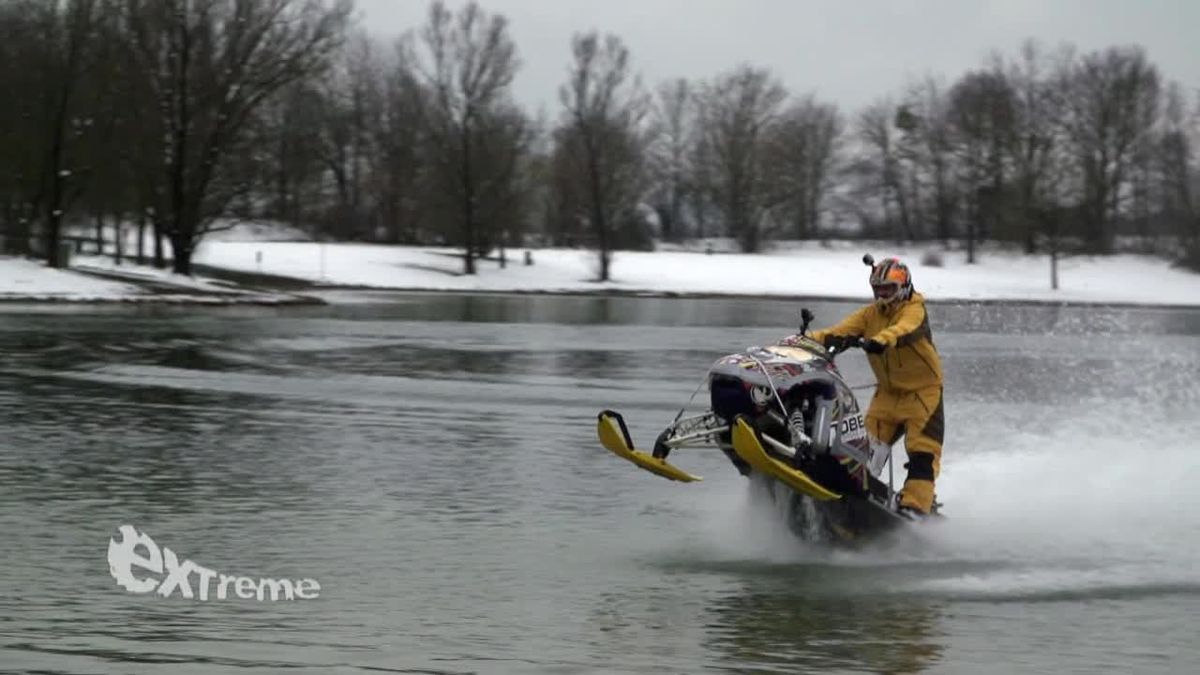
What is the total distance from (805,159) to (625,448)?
361 ft

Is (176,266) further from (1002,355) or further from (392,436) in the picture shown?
(392,436)

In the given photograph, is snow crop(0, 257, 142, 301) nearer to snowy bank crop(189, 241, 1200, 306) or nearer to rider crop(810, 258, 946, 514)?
snowy bank crop(189, 241, 1200, 306)

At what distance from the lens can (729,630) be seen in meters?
8.67

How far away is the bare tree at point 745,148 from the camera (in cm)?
10500

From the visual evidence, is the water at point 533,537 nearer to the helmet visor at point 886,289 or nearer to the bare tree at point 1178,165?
the helmet visor at point 886,289

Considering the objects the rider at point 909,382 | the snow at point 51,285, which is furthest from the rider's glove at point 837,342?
the snow at point 51,285

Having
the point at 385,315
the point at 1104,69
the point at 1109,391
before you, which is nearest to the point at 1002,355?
the point at 1109,391

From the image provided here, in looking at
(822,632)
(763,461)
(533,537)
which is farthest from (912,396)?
(533,537)

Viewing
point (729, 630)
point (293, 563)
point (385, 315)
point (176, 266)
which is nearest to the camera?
point (729, 630)

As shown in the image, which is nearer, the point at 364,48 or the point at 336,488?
the point at 336,488

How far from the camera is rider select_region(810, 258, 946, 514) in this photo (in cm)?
1053

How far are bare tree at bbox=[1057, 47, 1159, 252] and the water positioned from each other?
74094 millimetres

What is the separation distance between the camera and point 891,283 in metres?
10.5

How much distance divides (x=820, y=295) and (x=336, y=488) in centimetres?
6285
